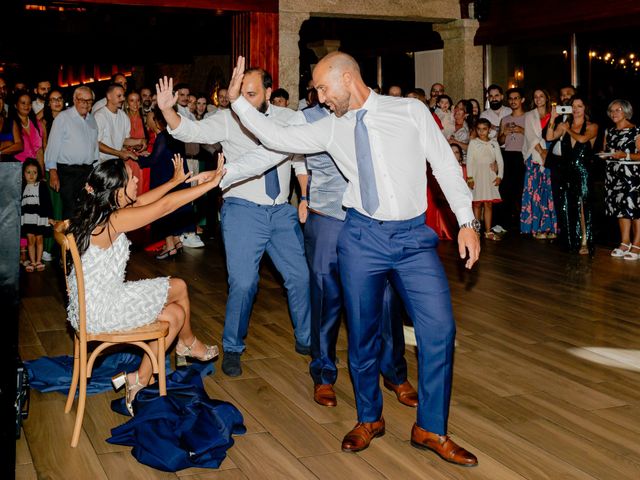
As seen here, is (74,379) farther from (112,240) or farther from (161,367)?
(112,240)

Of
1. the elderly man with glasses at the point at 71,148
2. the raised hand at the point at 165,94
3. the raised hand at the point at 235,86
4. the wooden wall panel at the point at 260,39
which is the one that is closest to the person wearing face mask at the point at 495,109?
the wooden wall panel at the point at 260,39

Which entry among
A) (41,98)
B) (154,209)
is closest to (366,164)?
(154,209)

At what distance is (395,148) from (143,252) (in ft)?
19.2

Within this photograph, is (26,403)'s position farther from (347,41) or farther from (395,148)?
(347,41)

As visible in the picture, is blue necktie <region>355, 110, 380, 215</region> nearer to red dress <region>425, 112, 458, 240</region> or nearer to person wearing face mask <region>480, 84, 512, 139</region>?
red dress <region>425, 112, 458, 240</region>

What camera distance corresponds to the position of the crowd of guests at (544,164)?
26.2 ft

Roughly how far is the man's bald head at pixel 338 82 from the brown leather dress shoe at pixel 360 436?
1.27m

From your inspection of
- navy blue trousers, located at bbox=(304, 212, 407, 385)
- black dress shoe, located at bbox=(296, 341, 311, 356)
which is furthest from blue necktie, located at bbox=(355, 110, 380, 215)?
black dress shoe, located at bbox=(296, 341, 311, 356)

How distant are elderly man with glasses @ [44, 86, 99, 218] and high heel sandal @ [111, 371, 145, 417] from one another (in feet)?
13.1

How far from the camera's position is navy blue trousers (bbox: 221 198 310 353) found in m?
4.40

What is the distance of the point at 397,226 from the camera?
3.25 meters

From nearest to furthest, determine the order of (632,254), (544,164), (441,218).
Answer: (632,254)
(544,164)
(441,218)

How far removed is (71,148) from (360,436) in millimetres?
5121

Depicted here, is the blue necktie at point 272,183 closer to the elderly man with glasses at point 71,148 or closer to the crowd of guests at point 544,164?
the elderly man with glasses at point 71,148
